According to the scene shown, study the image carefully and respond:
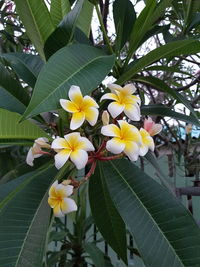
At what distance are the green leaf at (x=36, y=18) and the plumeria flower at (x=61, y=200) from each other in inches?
12.9

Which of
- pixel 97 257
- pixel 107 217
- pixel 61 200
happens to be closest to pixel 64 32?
pixel 61 200

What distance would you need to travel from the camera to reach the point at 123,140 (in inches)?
22.6

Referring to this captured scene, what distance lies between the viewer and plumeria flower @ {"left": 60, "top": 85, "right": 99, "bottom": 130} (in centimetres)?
57

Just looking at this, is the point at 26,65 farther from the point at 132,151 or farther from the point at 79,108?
the point at 132,151

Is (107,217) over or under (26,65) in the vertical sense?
under

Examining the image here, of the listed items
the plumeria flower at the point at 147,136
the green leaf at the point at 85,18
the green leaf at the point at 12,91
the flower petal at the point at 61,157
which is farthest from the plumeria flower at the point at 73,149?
the green leaf at the point at 85,18

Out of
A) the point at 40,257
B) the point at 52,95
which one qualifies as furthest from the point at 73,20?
the point at 40,257

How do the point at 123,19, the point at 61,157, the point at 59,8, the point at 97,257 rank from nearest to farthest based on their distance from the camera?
the point at 61,157 → the point at 59,8 → the point at 123,19 → the point at 97,257

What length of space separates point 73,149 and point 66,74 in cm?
13

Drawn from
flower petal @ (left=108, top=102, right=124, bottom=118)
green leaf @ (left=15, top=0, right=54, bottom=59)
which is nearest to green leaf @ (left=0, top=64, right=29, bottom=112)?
green leaf @ (left=15, top=0, right=54, bottom=59)

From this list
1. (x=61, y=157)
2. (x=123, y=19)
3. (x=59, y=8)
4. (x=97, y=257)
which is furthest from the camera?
(x=97, y=257)

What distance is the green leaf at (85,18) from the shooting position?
881 mm

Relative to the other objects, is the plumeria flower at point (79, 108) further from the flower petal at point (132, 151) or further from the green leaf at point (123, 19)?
the green leaf at point (123, 19)

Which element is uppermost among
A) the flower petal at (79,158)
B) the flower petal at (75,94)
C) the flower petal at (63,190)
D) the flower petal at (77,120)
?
the flower petal at (75,94)
